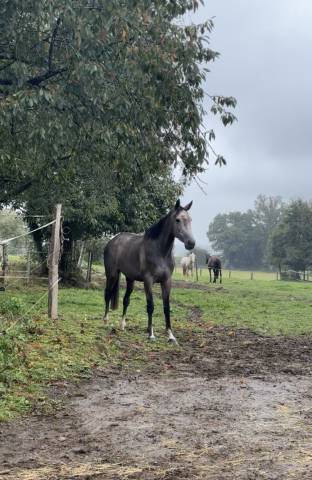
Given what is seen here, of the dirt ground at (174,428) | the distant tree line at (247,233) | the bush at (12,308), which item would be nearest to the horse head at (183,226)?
the dirt ground at (174,428)

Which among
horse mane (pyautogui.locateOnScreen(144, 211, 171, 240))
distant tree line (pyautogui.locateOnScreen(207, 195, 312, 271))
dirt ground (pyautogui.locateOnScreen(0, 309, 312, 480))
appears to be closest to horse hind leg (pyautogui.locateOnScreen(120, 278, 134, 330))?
horse mane (pyautogui.locateOnScreen(144, 211, 171, 240))

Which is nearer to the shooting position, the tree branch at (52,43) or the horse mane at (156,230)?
the tree branch at (52,43)

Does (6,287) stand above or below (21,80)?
below

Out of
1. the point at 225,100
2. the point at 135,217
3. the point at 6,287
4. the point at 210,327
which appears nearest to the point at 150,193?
the point at 135,217

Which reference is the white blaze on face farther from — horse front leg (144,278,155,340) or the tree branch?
the tree branch

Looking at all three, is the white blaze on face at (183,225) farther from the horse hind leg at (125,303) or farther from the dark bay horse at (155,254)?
the horse hind leg at (125,303)

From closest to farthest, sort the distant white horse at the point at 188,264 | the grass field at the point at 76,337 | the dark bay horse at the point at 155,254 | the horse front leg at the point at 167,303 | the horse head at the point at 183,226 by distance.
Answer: the grass field at the point at 76,337 < the horse head at the point at 183,226 < the dark bay horse at the point at 155,254 < the horse front leg at the point at 167,303 < the distant white horse at the point at 188,264

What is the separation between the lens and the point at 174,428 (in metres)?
5.48

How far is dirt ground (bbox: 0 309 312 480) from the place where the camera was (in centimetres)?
436

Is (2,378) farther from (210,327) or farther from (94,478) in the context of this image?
(210,327)

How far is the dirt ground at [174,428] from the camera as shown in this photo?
4359 mm

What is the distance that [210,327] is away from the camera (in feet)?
44.9

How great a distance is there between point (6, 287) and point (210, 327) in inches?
397

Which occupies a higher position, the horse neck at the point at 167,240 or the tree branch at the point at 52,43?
the tree branch at the point at 52,43
